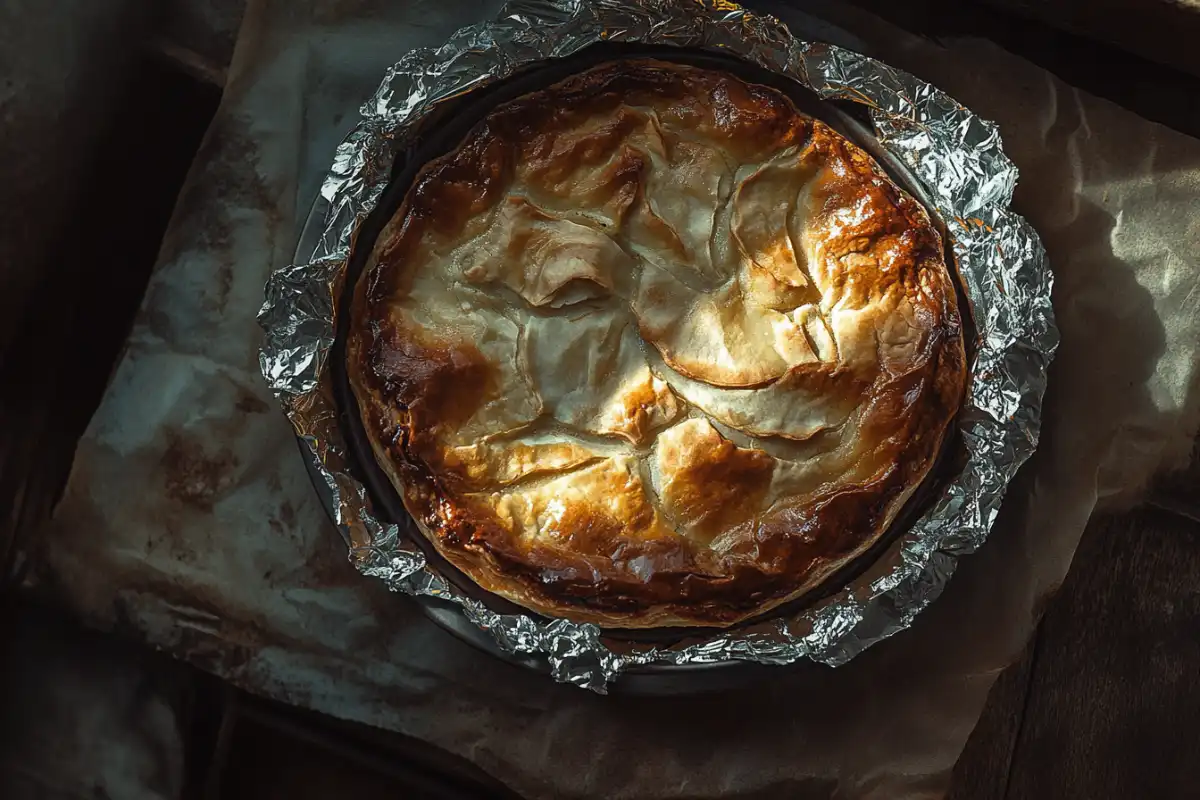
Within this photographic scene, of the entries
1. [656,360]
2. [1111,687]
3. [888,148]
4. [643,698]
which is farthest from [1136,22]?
[643,698]

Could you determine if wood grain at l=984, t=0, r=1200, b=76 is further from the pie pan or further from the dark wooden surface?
the dark wooden surface

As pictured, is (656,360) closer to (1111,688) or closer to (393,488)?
(393,488)

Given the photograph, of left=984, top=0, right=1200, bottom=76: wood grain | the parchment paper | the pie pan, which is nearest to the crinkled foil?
the pie pan

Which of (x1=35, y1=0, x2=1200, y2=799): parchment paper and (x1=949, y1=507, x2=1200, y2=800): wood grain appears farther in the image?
(x1=949, y1=507, x2=1200, y2=800): wood grain

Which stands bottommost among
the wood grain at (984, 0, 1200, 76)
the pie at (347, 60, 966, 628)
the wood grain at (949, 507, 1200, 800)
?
the wood grain at (949, 507, 1200, 800)

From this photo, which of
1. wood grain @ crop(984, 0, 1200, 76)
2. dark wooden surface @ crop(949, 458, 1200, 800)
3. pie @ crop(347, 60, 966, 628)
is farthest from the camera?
dark wooden surface @ crop(949, 458, 1200, 800)

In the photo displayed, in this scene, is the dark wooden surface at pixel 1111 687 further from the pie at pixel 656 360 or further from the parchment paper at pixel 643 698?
the pie at pixel 656 360

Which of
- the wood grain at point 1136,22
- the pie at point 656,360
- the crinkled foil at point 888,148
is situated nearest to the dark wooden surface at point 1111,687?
the crinkled foil at point 888,148
